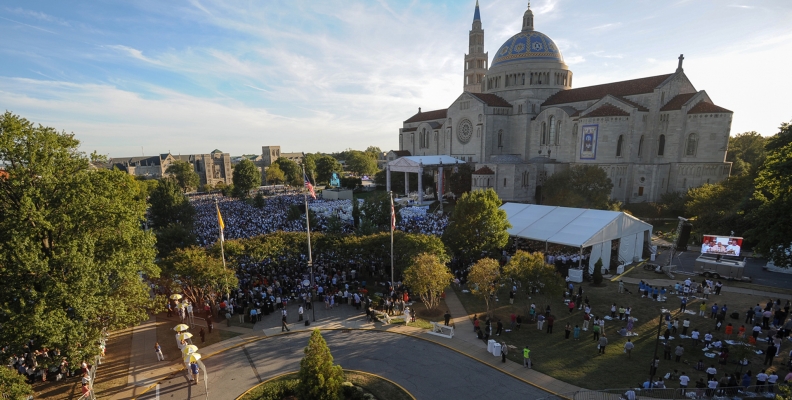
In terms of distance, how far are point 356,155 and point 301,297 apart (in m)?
78.1

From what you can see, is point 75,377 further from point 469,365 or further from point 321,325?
point 469,365

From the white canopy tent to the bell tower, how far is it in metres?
55.0

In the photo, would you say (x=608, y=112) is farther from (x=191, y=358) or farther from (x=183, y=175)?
(x=183, y=175)

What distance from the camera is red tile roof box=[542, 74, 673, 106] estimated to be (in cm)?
4834

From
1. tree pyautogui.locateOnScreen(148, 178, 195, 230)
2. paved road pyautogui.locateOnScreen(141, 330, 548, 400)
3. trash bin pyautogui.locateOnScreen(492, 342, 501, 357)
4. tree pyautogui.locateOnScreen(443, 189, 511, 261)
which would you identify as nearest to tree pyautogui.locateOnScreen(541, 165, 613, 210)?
tree pyautogui.locateOnScreen(443, 189, 511, 261)

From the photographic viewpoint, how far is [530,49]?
6222 cm

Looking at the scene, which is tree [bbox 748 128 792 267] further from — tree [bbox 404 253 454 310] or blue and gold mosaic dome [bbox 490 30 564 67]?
blue and gold mosaic dome [bbox 490 30 564 67]

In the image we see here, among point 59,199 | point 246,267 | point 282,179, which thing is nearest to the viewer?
point 59,199

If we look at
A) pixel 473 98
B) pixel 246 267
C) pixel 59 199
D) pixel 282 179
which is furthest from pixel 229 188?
pixel 59 199

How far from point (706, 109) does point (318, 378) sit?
5336 centimetres

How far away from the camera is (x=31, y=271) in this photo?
11.4 m

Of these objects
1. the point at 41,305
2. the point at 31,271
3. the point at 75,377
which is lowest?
the point at 75,377

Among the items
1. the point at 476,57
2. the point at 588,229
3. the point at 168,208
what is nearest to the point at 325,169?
the point at 476,57

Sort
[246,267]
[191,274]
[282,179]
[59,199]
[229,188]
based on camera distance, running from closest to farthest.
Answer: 1. [59,199]
2. [191,274]
3. [246,267]
4. [229,188]
5. [282,179]
